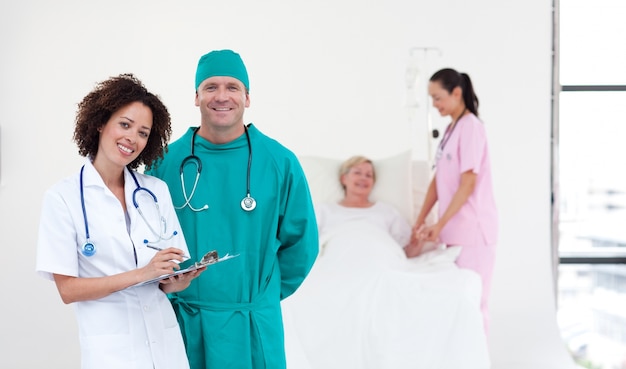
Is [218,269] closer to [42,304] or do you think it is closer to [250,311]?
[250,311]

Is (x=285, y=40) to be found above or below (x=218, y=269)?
above

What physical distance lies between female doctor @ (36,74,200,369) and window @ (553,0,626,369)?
308cm

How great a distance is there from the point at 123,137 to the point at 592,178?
3.44 metres

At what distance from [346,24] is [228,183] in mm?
2147

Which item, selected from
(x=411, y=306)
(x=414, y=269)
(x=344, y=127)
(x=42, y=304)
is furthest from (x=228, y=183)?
(x=42, y=304)

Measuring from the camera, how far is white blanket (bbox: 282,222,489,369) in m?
2.94

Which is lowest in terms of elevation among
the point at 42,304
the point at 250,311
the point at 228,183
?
the point at 42,304

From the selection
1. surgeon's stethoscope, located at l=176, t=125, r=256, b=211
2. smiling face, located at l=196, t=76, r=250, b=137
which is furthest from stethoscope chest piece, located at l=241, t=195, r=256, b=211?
smiling face, located at l=196, t=76, r=250, b=137

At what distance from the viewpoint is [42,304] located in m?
3.97

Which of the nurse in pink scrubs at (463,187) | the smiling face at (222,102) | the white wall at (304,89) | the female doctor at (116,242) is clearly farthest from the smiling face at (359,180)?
the female doctor at (116,242)

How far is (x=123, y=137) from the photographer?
176 centimetres

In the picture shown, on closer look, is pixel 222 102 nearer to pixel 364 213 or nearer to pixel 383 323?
pixel 383 323

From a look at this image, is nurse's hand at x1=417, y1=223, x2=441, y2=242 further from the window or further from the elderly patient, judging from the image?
the window

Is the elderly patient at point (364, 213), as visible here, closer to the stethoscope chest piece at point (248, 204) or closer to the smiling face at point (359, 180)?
the smiling face at point (359, 180)
